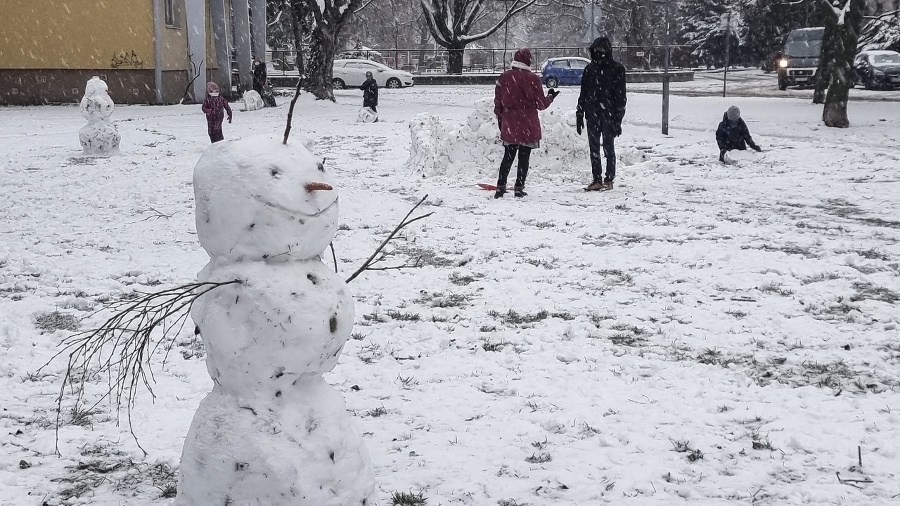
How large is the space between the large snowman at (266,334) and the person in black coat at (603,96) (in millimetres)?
7943

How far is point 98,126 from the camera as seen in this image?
14.7 meters

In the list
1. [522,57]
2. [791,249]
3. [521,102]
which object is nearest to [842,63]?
[522,57]

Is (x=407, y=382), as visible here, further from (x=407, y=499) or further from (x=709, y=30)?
(x=709, y=30)

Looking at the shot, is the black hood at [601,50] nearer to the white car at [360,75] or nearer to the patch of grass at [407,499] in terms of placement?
the patch of grass at [407,499]

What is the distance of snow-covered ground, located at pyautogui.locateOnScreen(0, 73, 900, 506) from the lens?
3.64 m

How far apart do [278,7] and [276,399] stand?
46.5 meters

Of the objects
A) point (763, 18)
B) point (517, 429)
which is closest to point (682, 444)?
point (517, 429)

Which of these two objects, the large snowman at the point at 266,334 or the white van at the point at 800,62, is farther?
the white van at the point at 800,62

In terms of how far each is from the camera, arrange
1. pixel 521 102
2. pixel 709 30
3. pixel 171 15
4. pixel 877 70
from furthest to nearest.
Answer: pixel 709 30
pixel 877 70
pixel 171 15
pixel 521 102

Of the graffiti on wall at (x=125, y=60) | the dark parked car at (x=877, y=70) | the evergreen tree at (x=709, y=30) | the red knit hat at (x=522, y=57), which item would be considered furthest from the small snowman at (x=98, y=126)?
the evergreen tree at (x=709, y=30)

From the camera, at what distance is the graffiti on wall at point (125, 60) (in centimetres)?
2648

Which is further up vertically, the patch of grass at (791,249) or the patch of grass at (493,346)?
the patch of grass at (791,249)

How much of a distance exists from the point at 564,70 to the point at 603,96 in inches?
1205

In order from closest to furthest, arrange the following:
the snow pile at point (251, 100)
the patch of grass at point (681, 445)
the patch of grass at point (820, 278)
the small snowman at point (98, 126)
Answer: the patch of grass at point (681, 445) < the patch of grass at point (820, 278) < the small snowman at point (98, 126) < the snow pile at point (251, 100)
